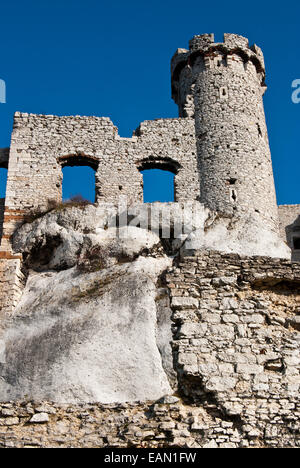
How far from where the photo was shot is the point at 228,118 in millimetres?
18391

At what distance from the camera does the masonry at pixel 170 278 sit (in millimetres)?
9953

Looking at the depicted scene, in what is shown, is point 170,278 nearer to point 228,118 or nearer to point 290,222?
point 228,118

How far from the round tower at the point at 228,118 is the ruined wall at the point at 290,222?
6086mm

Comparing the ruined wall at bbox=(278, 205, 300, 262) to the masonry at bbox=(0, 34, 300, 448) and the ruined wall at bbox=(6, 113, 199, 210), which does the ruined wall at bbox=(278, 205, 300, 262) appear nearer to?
the masonry at bbox=(0, 34, 300, 448)

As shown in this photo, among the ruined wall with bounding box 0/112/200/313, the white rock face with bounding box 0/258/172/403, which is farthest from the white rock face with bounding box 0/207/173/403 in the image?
the ruined wall with bounding box 0/112/200/313

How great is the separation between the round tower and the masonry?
0.05 meters

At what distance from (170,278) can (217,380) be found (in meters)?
2.39

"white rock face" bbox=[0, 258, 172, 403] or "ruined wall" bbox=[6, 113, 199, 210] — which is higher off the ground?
"ruined wall" bbox=[6, 113, 199, 210]

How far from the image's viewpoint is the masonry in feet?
32.7

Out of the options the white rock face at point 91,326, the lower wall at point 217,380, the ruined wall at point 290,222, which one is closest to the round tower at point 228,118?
the white rock face at point 91,326

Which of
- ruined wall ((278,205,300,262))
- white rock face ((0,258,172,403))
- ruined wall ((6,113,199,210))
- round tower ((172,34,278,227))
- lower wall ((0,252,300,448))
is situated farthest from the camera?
ruined wall ((278,205,300,262))

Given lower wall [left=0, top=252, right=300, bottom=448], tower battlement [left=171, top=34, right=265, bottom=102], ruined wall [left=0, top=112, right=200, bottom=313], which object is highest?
tower battlement [left=171, top=34, right=265, bottom=102]

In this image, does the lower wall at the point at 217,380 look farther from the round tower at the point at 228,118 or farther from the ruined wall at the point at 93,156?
the ruined wall at the point at 93,156

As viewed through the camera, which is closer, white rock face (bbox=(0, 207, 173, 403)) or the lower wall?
the lower wall
